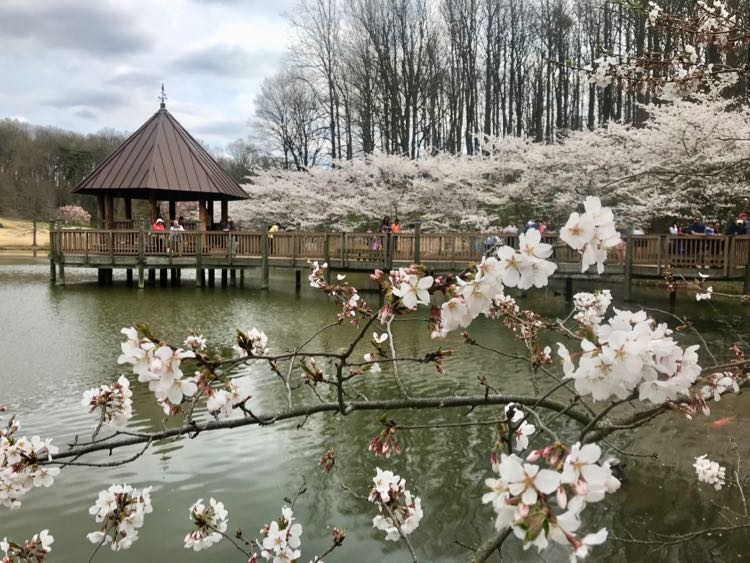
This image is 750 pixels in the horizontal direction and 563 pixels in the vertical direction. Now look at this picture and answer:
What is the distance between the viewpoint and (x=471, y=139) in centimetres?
3347

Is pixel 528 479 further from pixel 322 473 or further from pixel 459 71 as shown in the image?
pixel 459 71

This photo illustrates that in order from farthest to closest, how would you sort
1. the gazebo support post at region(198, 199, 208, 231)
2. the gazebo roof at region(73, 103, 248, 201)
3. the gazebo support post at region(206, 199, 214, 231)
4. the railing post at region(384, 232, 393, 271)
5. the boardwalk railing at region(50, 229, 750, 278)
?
the gazebo support post at region(206, 199, 214, 231)
the gazebo support post at region(198, 199, 208, 231)
the gazebo roof at region(73, 103, 248, 201)
the railing post at region(384, 232, 393, 271)
the boardwalk railing at region(50, 229, 750, 278)

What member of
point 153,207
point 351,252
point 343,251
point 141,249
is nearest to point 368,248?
point 351,252

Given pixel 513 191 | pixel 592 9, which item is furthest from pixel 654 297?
pixel 592 9

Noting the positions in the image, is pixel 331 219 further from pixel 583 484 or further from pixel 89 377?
pixel 583 484

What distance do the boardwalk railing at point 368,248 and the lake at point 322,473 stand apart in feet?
16.4

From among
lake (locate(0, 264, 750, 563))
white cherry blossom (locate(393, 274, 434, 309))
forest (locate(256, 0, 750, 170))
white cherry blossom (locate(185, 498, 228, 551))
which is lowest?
lake (locate(0, 264, 750, 563))

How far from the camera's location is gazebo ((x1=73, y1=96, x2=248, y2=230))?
20562 mm

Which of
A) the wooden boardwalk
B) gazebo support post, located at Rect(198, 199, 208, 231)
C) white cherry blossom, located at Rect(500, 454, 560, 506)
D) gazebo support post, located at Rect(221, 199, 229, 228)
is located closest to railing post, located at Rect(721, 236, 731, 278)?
the wooden boardwalk

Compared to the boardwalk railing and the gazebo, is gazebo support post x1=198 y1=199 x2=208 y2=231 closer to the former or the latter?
the gazebo

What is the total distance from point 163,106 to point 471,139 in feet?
58.7

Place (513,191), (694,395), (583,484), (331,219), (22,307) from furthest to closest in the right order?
1. (331,219)
2. (513,191)
3. (22,307)
4. (694,395)
5. (583,484)

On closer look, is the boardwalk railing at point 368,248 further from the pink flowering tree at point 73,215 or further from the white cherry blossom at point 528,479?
the pink flowering tree at point 73,215

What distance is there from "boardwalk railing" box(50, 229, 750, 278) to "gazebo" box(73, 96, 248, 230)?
1612 mm
